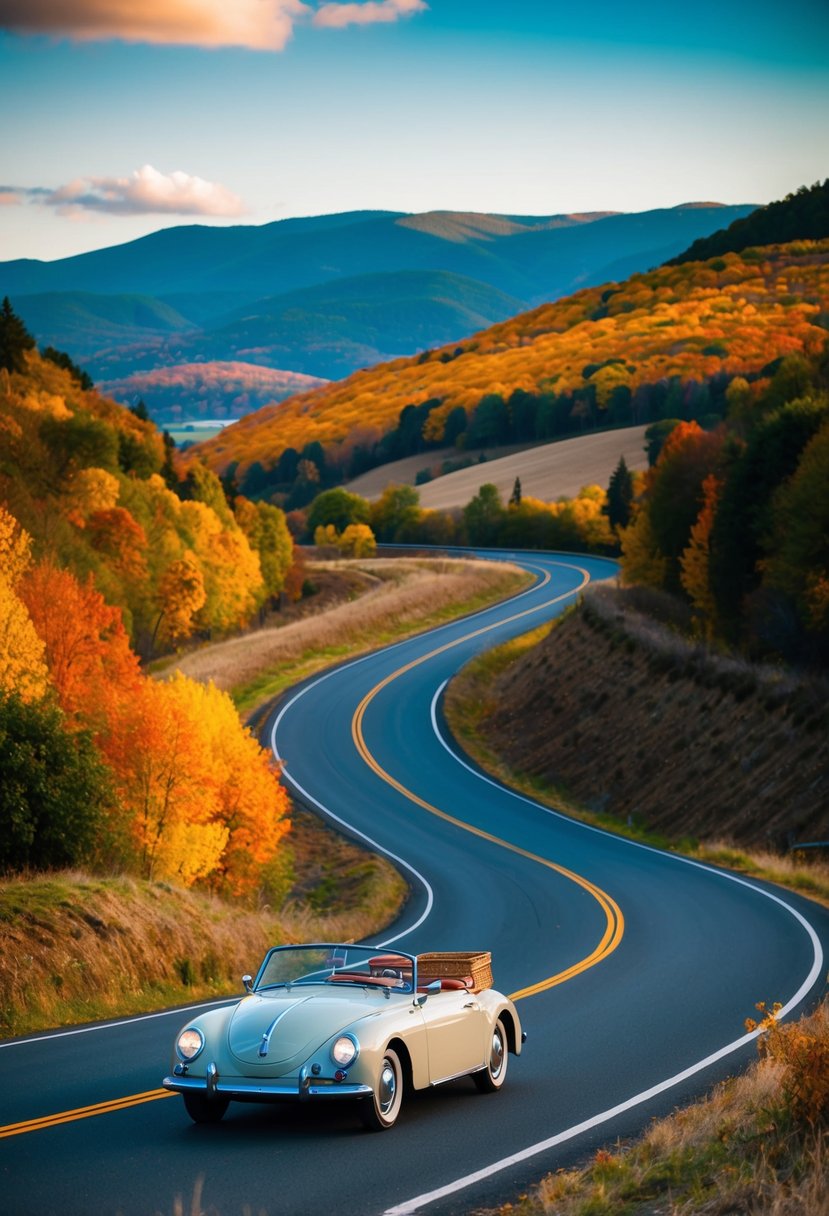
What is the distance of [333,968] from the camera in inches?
480

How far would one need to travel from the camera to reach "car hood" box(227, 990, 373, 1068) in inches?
406

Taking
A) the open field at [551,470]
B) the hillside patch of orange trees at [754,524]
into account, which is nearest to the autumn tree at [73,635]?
the hillside patch of orange trees at [754,524]

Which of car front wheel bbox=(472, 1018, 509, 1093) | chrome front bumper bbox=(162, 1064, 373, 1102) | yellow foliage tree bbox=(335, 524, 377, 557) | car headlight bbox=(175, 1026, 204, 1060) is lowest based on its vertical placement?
yellow foliage tree bbox=(335, 524, 377, 557)

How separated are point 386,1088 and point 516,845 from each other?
112 ft

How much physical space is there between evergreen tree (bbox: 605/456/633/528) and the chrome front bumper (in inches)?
4320

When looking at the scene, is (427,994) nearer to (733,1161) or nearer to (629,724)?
(733,1161)

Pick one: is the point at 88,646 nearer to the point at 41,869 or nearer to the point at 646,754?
the point at 646,754

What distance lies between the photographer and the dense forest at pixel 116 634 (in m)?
24.9

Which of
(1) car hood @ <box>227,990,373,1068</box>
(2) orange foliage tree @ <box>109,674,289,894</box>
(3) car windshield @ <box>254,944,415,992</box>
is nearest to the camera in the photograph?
(1) car hood @ <box>227,990,373,1068</box>

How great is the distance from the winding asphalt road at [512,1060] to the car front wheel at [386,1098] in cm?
12

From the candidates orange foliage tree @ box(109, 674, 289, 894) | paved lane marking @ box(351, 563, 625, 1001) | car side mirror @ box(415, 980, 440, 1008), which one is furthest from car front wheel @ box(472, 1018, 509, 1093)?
orange foliage tree @ box(109, 674, 289, 894)

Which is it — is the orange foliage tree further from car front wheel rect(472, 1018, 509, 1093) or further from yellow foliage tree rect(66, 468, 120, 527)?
yellow foliage tree rect(66, 468, 120, 527)

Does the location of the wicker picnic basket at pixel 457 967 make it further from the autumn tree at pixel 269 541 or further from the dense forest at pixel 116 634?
the autumn tree at pixel 269 541

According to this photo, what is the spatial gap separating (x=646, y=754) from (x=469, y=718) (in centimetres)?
1641
